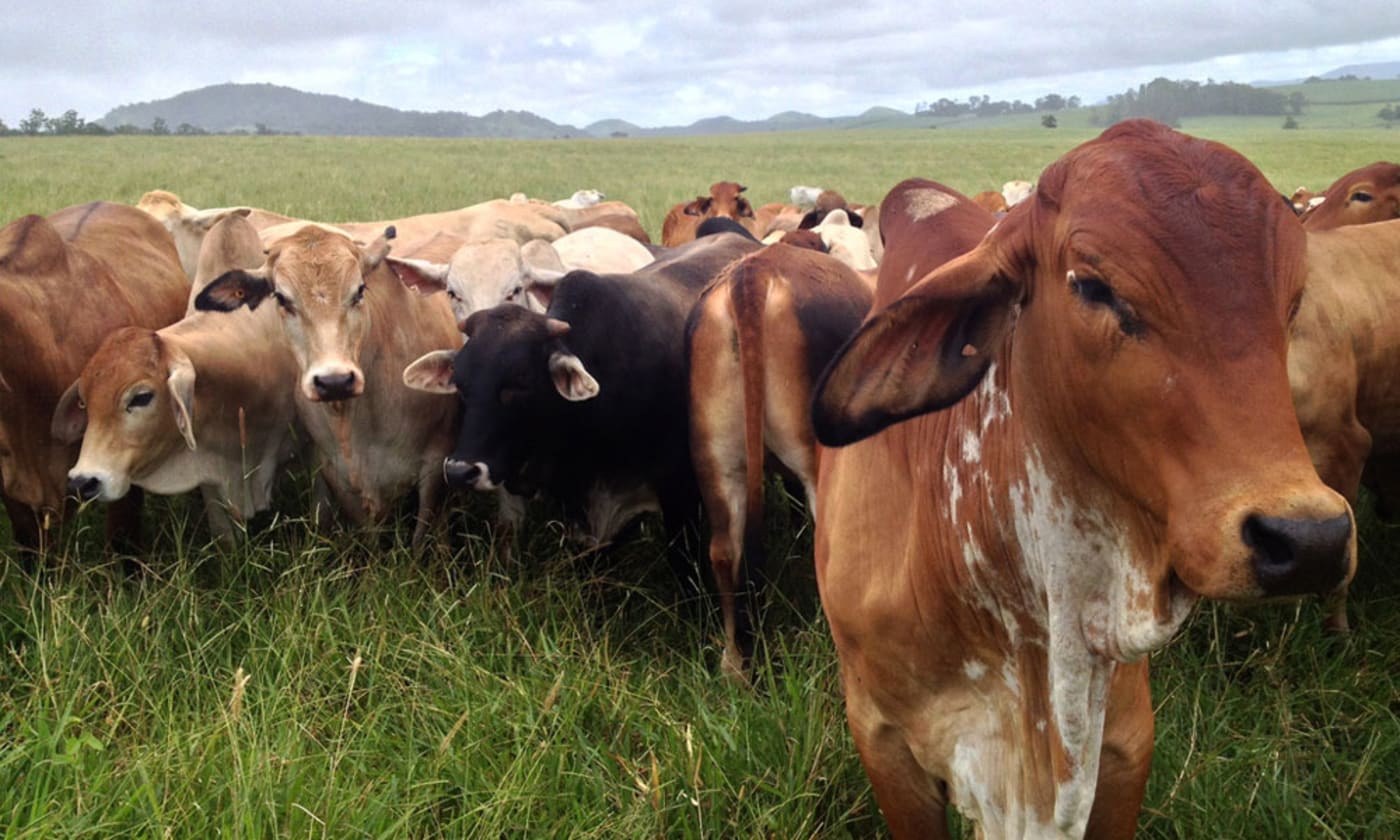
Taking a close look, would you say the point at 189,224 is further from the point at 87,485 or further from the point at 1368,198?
the point at 1368,198

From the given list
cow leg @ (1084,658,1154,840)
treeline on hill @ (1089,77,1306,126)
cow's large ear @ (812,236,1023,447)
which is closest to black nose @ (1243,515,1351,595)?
cow's large ear @ (812,236,1023,447)

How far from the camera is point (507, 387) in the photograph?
461 cm

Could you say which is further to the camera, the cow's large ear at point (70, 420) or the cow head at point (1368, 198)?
the cow head at point (1368, 198)

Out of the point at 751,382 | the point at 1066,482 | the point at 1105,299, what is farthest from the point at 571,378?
the point at 1105,299

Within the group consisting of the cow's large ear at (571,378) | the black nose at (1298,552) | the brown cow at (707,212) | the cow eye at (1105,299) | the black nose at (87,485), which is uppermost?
the cow eye at (1105,299)

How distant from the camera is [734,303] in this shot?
4.12 meters

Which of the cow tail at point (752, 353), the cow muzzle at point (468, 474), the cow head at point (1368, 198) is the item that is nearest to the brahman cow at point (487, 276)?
the cow muzzle at point (468, 474)

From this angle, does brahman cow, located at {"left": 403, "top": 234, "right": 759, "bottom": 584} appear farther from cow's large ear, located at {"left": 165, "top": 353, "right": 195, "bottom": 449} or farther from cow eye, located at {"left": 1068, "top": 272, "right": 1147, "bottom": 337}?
cow eye, located at {"left": 1068, "top": 272, "right": 1147, "bottom": 337}

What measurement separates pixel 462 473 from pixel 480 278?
1.24m

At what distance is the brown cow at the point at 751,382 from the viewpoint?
160 inches

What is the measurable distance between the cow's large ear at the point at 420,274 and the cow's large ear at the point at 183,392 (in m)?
1.15

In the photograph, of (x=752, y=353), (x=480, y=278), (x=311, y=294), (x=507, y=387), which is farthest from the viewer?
(x=480, y=278)

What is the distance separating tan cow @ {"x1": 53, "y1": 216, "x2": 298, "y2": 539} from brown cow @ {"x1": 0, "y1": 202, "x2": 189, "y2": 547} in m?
0.21

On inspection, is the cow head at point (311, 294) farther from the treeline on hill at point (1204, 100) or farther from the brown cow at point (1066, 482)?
the treeline on hill at point (1204, 100)
